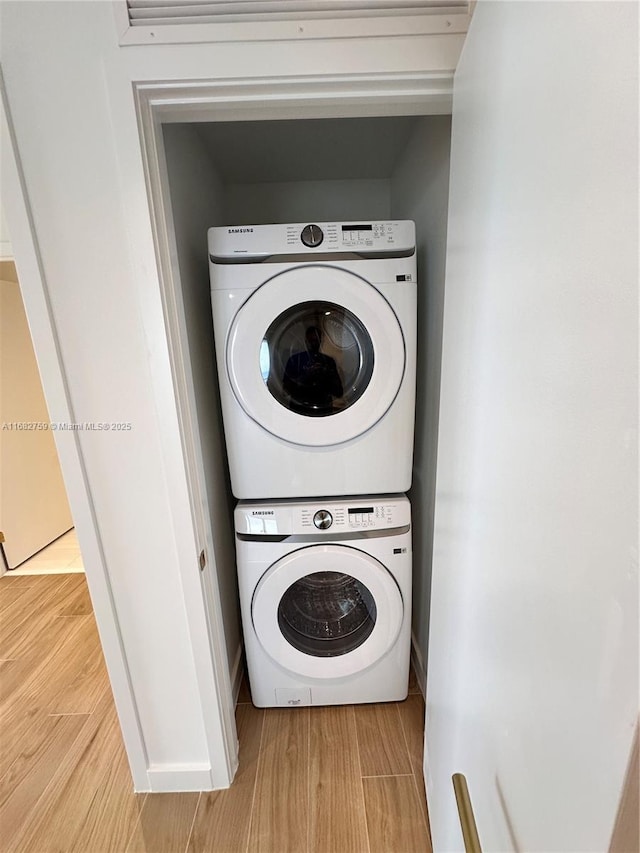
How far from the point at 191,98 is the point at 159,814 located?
6.11 feet

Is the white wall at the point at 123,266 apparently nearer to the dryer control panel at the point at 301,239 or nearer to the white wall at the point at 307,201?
the dryer control panel at the point at 301,239

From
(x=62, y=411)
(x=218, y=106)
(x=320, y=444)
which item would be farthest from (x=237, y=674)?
(x=218, y=106)

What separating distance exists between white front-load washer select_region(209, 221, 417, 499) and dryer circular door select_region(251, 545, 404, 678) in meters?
0.24

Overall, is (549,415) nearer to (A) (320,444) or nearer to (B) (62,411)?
(A) (320,444)

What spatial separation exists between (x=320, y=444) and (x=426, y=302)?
0.61 metres

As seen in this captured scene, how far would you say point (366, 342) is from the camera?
1.21m

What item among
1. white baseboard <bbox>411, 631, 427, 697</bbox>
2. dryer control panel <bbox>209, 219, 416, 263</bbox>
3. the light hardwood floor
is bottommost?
the light hardwood floor

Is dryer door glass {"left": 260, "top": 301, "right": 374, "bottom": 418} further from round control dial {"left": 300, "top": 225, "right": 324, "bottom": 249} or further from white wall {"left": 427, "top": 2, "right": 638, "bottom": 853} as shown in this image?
white wall {"left": 427, "top": 2, "right": 638, "bottom": 853}

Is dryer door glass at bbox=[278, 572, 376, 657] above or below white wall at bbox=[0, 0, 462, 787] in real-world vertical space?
below

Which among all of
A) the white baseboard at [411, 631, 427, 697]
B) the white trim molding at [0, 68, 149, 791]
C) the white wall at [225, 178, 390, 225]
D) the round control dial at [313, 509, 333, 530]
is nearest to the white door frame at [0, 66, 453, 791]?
the white trim molding at [0, 68, 149, 791]

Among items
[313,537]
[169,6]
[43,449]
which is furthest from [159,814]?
[43,449]

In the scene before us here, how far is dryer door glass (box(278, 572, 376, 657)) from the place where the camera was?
1405 millimetres

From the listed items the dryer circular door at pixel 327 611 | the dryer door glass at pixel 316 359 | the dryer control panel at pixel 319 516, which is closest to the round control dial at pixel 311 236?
the dryer door glass at pixel 316 359

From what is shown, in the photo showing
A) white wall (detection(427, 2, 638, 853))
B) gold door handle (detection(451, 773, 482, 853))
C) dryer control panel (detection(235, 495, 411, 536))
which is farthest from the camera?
dryer control panel (detection(235, 495, 411, 536))
